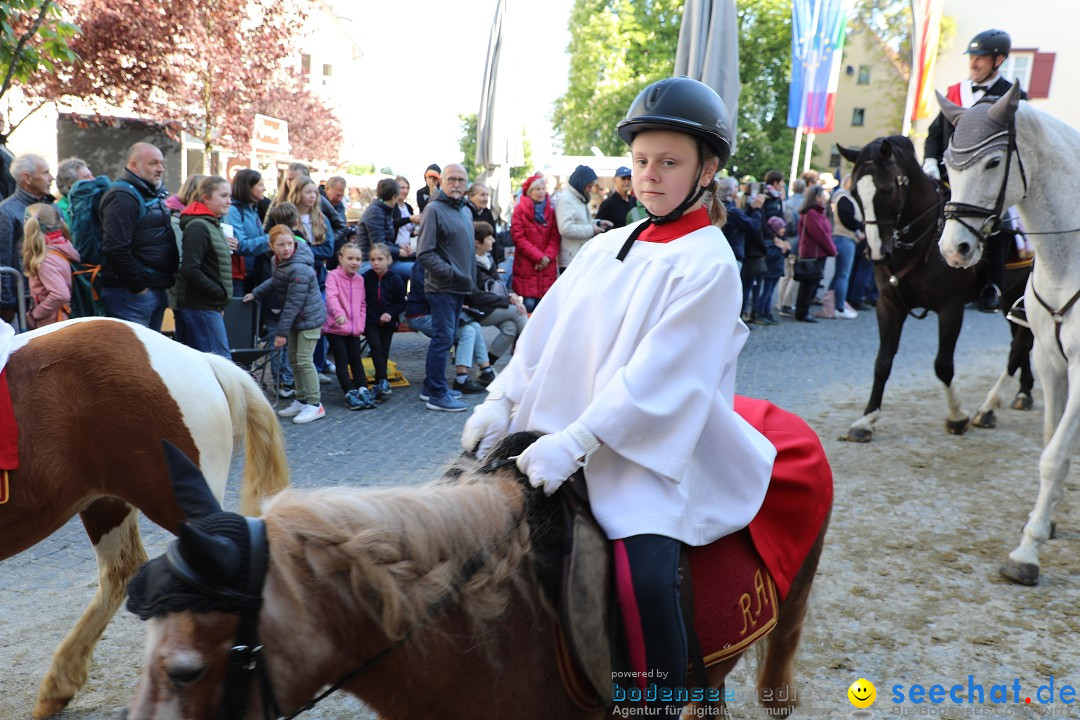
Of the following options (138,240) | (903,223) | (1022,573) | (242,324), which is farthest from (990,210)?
(242,324)

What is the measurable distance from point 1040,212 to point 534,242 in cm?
547

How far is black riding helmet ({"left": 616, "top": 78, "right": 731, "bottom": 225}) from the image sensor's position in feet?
6.67

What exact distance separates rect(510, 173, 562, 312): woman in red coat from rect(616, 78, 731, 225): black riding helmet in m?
A: 6.96

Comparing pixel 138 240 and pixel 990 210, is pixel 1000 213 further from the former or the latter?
pixel 138 240

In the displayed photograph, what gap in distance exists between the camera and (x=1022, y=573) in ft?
13.8

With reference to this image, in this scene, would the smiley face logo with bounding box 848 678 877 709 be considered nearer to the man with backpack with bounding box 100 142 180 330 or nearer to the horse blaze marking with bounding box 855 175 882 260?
the horse blaze marking with bounding box 855 175 882 260

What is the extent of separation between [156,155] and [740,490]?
5.29 meters

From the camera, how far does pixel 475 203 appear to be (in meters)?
9.66

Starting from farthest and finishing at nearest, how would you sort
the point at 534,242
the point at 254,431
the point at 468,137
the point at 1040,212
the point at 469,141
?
the point at 468,137, the point at 469,141, the point at 534,242, the point at 1040,212, the point at 254,431

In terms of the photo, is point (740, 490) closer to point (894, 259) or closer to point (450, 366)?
point (894, 259)

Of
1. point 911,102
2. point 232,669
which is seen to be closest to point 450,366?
point 232,669

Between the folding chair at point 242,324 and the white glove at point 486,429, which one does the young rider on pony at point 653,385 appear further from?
the folding chair at point 242,324

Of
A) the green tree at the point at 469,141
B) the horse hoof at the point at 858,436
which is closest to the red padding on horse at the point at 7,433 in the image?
the horse hoof at the point at 858,436

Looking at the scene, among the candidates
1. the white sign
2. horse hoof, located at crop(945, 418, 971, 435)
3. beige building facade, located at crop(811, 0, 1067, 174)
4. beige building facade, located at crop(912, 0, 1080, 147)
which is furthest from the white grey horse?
beige building facade, located at crop(912, 0, 1080, 147)
